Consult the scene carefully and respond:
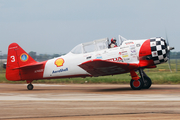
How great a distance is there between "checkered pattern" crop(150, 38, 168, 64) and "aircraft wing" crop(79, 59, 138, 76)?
1.06 metres

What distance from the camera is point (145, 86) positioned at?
14.2 m

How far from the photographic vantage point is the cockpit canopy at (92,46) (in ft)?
46.5

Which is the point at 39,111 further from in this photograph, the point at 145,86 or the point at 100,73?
the point at 145,86

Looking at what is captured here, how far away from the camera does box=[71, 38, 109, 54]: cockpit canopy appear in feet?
46.5

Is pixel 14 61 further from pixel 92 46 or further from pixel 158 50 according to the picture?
pixel 158 50

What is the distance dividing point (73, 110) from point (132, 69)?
6582 millimetres

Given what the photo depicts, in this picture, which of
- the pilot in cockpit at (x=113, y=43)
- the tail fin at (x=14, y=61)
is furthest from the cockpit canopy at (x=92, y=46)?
the tail fin at (x=14, y=61)

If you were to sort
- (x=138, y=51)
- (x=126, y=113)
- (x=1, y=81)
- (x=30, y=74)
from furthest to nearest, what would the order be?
(x=1, y=81) < (x=30, y=74) < (x=138, y=51) < (x=126, y=113)

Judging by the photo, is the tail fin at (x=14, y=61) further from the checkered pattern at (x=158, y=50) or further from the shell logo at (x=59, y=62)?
the checkered pattern at (x=158, y=50)

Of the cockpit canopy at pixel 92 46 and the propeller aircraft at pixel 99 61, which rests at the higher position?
the cockpit canopy at pixel 92 46

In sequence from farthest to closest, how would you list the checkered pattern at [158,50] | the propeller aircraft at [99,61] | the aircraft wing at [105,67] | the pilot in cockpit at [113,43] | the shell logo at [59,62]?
the shell logo at [59,62], the pilot in cockpit at [113,43], the propeller aircraft at [99,61], the checkered pattern at [158,50], the aircraft wing at [105,67]

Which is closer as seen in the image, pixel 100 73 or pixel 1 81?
pixel 100 73

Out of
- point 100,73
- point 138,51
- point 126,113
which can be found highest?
point 138,51

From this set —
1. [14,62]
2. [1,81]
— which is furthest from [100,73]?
[1,81]
